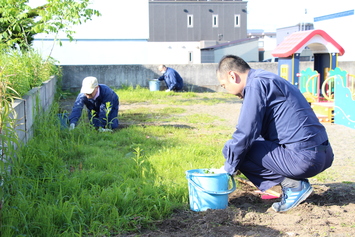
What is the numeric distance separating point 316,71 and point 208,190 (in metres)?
7.96

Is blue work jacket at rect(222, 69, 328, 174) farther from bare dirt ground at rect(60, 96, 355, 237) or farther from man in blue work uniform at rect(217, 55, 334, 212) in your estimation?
bare dirt ground at rect(60, 96, 355, 237)

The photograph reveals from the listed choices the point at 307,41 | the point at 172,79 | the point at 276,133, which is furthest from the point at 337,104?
the point at 172,79

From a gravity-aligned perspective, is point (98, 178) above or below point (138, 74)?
below

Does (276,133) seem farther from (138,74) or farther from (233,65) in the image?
(138,74)

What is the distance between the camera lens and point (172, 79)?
1453cm

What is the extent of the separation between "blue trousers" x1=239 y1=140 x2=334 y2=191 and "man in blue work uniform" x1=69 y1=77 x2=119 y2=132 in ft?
11.5

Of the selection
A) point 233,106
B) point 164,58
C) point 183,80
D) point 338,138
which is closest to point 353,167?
point 338,138

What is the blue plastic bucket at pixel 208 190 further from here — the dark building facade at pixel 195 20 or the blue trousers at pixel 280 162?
the dark building facade at pixel 195 20

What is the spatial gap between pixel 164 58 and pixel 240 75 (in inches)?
1459

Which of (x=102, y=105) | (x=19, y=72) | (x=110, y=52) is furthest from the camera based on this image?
(x=110, y=52)

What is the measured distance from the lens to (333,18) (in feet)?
91.2

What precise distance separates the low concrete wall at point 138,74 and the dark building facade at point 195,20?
28297 mm

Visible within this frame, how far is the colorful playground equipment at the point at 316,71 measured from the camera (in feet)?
30.8

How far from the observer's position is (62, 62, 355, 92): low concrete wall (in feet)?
48.0
